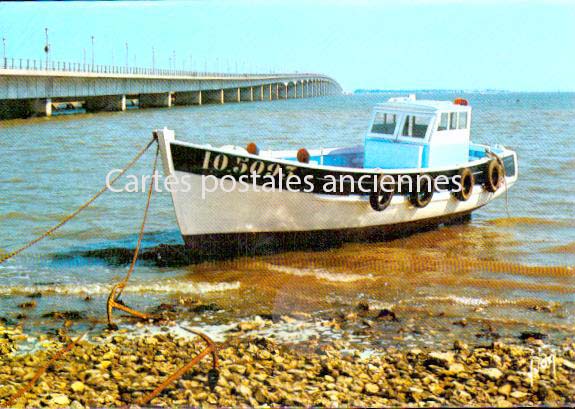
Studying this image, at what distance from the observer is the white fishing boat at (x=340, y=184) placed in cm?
1379

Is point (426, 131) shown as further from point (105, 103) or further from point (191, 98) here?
point (191, 98)

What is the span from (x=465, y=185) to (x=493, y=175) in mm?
1691

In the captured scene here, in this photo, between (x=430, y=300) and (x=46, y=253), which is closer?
(x=430, y=300)

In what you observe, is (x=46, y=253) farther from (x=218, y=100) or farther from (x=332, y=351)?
(x=218, y=100)

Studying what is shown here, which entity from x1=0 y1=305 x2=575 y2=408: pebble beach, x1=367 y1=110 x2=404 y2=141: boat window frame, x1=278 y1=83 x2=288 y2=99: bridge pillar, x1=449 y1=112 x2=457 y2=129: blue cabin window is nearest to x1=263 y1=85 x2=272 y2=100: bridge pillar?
x1=278 y1=83 x2=288 y2=99: bridge pillar

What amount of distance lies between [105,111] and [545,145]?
50390 millimetres

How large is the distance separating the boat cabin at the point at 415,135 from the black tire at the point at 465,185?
0.48 m

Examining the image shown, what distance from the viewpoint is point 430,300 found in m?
12.5

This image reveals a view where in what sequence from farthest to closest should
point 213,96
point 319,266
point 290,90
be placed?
point 290,90 → point 213,96 → point 319,266

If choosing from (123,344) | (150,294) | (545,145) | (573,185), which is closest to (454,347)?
(123,344)

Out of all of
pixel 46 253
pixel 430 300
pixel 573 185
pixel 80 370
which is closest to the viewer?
pixel 80 370

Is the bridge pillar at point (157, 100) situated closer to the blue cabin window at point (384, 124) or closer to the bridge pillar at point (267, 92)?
Answer: the bridge pillar at point (267, 92)

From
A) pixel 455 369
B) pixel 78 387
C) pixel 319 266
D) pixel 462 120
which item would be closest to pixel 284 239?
pixel 319 266

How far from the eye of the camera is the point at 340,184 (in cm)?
1488
